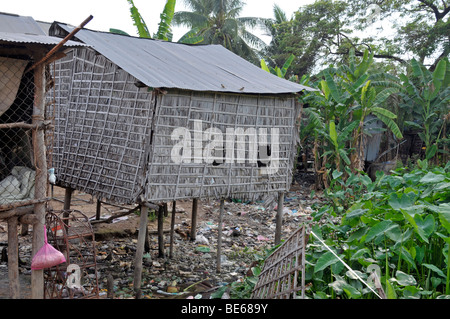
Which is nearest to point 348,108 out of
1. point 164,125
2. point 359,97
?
point 359,97

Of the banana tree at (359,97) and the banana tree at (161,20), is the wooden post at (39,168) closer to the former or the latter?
the banana tree at (161,20)

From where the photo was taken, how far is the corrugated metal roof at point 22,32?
3854 millimetres

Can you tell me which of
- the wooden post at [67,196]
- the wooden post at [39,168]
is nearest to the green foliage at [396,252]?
the wooden post at [39,168]

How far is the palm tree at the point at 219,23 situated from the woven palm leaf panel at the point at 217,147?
14.0m

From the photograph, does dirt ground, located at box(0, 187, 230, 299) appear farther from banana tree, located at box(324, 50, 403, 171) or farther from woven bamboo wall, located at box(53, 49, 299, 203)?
banana tree, located at box(324, 50, 403, 171)

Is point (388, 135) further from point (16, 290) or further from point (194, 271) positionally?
point (16, 290)

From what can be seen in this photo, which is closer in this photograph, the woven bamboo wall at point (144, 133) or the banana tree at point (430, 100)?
the woven bamboo wall at point (144, 133)

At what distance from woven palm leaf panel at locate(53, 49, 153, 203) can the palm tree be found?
1445 centimetres

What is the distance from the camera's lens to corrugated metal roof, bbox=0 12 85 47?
3.85 m

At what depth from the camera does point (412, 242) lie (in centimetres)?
364

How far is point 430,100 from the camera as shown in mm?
12453

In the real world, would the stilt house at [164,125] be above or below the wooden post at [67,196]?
above
